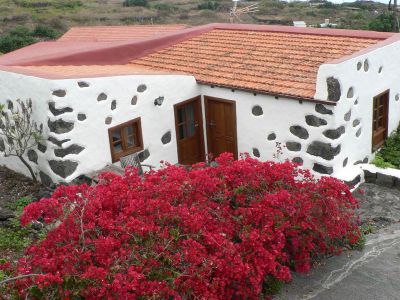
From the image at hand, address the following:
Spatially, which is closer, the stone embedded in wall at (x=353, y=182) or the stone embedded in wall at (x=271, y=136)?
the stone embedded in wall at (x=353, y=182)

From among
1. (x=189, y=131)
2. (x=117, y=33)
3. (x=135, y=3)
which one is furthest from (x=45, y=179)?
(x=135, y=3)

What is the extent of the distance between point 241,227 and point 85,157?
439 centimetres

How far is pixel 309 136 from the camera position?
9.70 metres

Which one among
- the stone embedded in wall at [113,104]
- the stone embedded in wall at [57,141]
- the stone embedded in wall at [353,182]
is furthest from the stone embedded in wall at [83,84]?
the stone embedded in wall at [353,182]

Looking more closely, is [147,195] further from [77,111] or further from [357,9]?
[357,9]

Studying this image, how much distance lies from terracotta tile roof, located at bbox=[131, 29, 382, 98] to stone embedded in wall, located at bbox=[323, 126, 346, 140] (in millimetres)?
733

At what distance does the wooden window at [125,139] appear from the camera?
10.1m

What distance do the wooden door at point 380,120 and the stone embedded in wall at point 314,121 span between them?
1913 mm

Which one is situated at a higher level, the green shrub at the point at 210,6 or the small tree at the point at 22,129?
the green shrub at the point at 210,6

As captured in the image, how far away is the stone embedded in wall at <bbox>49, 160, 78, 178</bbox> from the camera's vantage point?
957cm

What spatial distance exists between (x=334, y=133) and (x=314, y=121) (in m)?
0.42

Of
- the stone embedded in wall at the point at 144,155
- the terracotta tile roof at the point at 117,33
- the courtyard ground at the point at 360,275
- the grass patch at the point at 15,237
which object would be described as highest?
the terracotta tile roof at the point at 117,33

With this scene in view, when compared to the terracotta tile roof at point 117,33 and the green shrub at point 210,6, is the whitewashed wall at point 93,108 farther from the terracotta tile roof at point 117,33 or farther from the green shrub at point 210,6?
the green shrub at point 210,6

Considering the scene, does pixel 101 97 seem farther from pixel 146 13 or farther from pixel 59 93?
pixel 146 13
